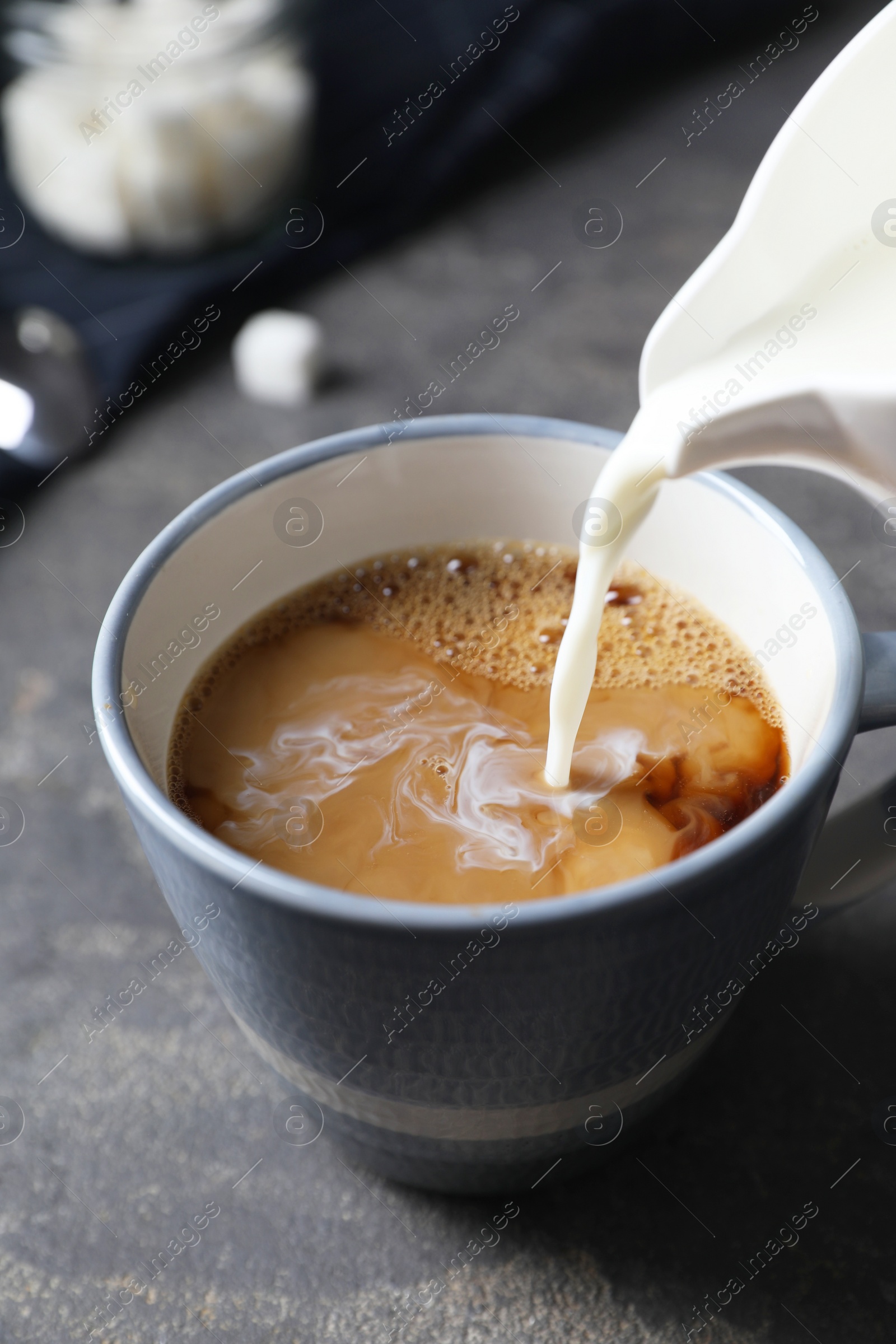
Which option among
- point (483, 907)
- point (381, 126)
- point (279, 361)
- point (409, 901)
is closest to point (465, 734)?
point (409, 901)

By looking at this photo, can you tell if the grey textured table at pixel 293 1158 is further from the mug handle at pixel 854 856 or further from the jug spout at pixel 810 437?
the jug spout at pixel 810 437

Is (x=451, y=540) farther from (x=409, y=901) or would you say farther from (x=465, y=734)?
(x=409, y=901)

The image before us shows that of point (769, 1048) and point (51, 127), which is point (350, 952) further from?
point (51, 127)

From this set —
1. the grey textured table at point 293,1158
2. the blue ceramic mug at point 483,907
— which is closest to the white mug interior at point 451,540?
the blue ceramic mug at point 483,907

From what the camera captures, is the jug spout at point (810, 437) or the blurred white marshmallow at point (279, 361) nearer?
the jug spout at point (810, 437)

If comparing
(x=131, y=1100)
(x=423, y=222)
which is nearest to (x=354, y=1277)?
(x=131, y=1100)

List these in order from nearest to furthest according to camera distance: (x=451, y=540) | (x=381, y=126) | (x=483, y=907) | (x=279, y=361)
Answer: (x=483, y=907), (x=451, y=540), (x=279, y=361), (x=381, y=126)

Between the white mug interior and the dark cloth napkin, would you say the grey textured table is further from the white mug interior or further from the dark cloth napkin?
the dark cloth napkin
